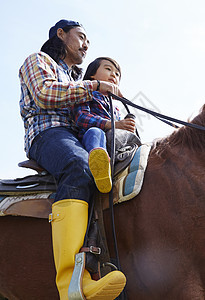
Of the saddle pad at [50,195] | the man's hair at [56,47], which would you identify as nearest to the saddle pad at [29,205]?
the saddle pad at [50,195]

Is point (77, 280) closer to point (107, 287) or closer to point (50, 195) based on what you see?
point (107, 287)

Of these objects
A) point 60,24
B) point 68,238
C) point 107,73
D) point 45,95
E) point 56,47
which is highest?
point 60,24

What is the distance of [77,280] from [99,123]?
135cm

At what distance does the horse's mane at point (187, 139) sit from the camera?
7.40ft

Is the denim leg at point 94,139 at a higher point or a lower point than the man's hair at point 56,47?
lower

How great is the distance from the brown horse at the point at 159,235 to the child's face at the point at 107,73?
1.04 metres

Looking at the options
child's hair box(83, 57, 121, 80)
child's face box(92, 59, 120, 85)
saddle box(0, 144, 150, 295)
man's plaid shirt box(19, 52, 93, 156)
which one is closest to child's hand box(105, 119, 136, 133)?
saddle box(0, 144, 150, 295)

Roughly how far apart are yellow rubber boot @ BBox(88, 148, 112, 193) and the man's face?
166cm

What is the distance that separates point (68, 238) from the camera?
2.05 m

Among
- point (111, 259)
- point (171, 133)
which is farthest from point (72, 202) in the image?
point (171, 133)

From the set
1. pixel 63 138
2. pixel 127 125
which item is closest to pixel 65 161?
pixel 63 138

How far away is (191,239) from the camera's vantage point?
1.97 m

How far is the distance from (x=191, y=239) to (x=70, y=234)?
78cm

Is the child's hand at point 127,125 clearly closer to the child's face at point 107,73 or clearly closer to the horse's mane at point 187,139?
the horse's mane at point 187,139
